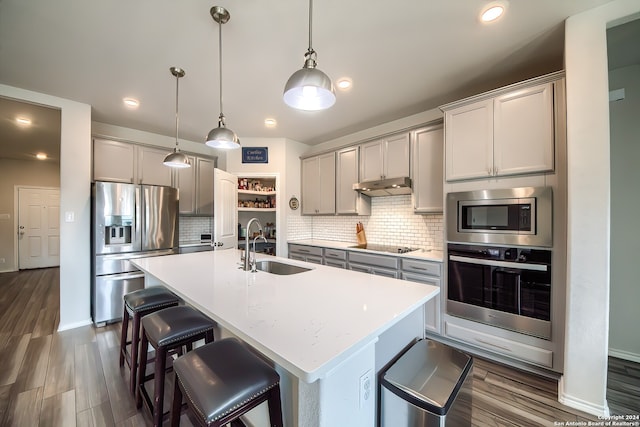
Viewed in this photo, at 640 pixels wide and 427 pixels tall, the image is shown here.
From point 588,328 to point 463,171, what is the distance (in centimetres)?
145

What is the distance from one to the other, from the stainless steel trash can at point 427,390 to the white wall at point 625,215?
2202 millimetres

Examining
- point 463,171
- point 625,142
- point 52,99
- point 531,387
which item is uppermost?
point 52,99

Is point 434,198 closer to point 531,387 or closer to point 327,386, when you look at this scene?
point 531,387

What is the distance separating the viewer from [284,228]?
4234mm

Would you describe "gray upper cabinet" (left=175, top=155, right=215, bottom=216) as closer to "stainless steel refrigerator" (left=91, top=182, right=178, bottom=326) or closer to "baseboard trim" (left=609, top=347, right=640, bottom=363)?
"stainless steel refrigerator" (left=91, top=182, right=178, bottom=326)

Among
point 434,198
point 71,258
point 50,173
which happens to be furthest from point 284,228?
point 50,173

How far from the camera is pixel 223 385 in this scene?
0.98 meters

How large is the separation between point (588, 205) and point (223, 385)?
7.77 ft

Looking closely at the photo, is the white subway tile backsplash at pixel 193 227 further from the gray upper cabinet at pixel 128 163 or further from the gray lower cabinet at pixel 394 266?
the gray lower cabinet at pixel 394 266

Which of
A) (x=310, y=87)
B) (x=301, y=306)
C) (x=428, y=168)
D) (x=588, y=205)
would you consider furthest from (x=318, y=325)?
(x=428, y=168)

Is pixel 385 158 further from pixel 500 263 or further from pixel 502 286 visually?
pixel 502 286

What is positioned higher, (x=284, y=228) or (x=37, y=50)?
(x=37, y=50)

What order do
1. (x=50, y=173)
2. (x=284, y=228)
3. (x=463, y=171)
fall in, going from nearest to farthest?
(x=463, y=171) < (x=284, y=228) < (x=50, y=173)

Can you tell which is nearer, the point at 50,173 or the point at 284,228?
the point at 284,228
